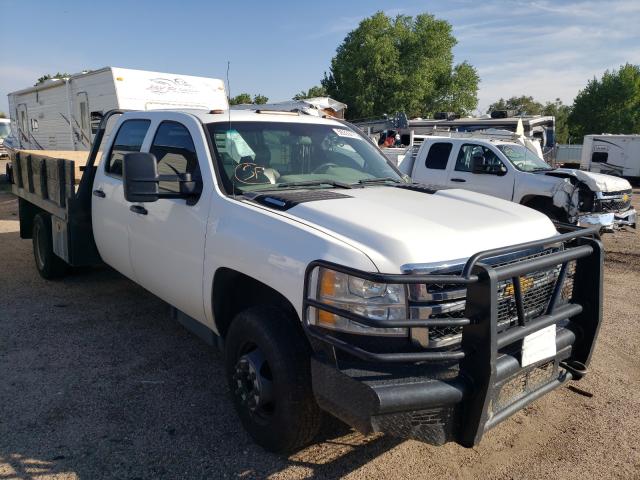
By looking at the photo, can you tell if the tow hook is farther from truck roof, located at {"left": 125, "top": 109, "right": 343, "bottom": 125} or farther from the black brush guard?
truck roof, located at {"left": 125, "top": 109, "right": 343, "bottom": 125}

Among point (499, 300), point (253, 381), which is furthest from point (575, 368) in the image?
point (253, 381)

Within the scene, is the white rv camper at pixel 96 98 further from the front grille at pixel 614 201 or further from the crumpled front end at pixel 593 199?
the front grille at pixel 614 201

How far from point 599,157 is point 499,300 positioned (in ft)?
84.9

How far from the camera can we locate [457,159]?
10047mm

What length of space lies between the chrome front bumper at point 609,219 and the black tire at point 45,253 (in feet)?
25.2

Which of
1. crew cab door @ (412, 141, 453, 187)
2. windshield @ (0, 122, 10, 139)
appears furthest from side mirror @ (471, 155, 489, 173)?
windshield @ (0, 122, 10, 139)

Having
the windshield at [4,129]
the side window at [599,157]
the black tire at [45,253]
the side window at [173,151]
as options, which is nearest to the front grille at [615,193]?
the side window at [173,151]

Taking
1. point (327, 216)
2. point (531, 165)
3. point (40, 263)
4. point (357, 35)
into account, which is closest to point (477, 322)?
point (327, 216)

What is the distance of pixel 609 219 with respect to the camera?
8.83 m

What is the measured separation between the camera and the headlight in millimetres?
2363

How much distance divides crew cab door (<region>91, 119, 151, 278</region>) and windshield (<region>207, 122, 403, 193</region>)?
1.07 metres

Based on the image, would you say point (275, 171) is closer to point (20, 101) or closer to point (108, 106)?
point (108, 106)

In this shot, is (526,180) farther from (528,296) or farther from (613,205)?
(528,296)

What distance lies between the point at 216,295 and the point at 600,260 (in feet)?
7.41
